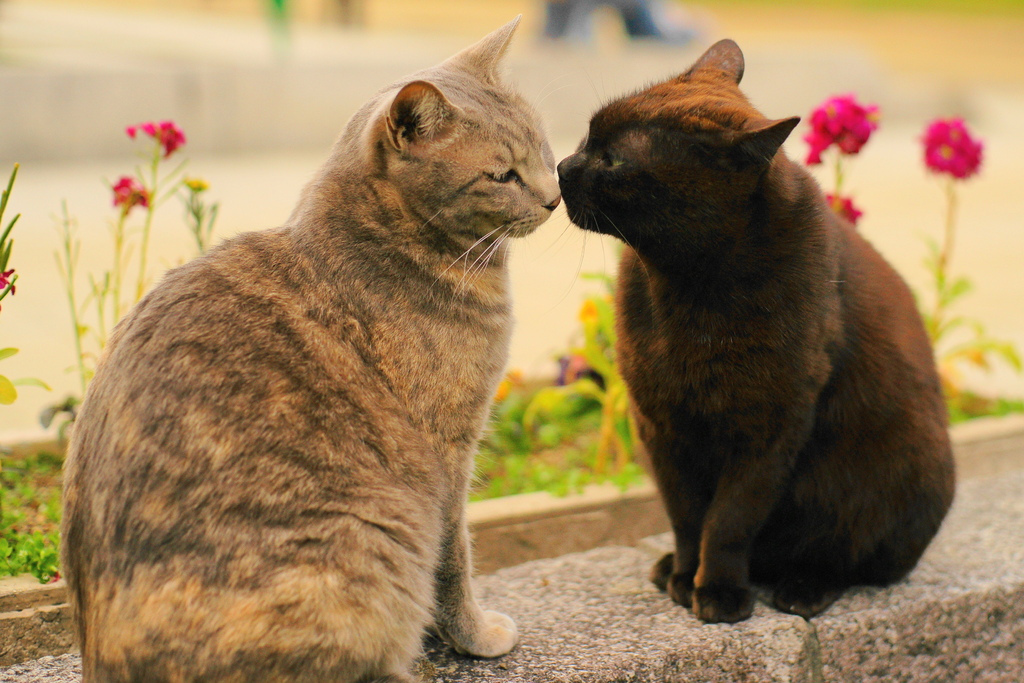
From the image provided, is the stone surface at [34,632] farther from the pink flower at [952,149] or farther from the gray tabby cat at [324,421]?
the pink flower at [952,149]

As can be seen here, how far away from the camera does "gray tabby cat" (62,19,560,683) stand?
1.72m

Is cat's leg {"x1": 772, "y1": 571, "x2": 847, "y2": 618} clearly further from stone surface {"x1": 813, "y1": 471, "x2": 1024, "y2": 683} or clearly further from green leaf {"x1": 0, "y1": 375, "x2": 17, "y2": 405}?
green leaf {"x1": 0, "y1": 375, "x2": 17, "y2": 405}

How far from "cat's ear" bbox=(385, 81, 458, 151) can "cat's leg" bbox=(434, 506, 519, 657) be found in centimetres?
80

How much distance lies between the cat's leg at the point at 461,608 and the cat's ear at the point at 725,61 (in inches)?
48.4

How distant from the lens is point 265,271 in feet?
6.59

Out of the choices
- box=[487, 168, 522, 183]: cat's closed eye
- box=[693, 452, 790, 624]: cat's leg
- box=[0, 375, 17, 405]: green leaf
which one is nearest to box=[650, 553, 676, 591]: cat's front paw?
box=[693, 452, 790, 624]: cat's leg

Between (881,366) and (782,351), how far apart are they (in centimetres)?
33

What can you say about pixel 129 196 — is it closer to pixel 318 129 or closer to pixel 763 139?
pixel 763 139

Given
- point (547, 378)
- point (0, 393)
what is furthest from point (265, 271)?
point (547, 378)

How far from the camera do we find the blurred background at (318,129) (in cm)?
509

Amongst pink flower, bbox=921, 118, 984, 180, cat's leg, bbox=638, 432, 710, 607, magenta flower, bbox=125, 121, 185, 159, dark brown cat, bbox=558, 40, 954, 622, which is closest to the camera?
dark brown cat, bbox=558, 40, 954, 622

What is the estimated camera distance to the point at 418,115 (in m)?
1.95

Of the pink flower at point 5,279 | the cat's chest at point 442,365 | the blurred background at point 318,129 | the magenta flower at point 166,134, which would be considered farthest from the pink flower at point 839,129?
the pink flower at point 5,279

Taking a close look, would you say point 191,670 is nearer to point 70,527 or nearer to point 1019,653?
point 70,527
